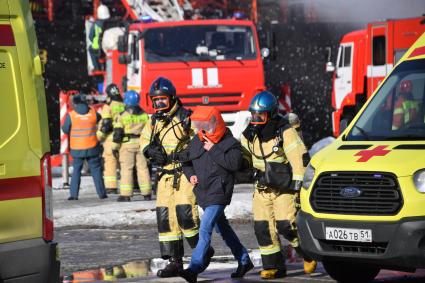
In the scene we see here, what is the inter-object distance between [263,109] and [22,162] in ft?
11.3

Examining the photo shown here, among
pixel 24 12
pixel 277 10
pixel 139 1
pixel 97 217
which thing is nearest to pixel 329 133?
pixel 277 10

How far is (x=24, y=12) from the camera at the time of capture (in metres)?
7.20

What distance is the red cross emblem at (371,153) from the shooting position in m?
8.46

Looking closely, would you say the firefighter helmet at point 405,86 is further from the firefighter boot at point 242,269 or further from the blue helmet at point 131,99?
the blue helmet at point 131,99

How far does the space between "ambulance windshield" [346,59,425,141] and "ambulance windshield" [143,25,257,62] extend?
10.1 m

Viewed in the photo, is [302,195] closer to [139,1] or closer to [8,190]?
[8,190]

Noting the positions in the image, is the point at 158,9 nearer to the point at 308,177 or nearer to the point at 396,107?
the point at 396,107

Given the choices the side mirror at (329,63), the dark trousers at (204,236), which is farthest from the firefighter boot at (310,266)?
the side mirror at (329,63)

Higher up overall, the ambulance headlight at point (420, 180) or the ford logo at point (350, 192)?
the ambulance headlight at point (420, 180)

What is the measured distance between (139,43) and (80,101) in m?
1.64

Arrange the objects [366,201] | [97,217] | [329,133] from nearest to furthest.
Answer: [366,201]
[97,217]
[329,133]

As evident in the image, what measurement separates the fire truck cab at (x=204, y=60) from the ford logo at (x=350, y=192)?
10750mm

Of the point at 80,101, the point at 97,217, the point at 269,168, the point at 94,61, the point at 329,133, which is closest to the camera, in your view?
the point at 269,168

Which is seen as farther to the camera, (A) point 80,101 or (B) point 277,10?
(B) point 277,10
